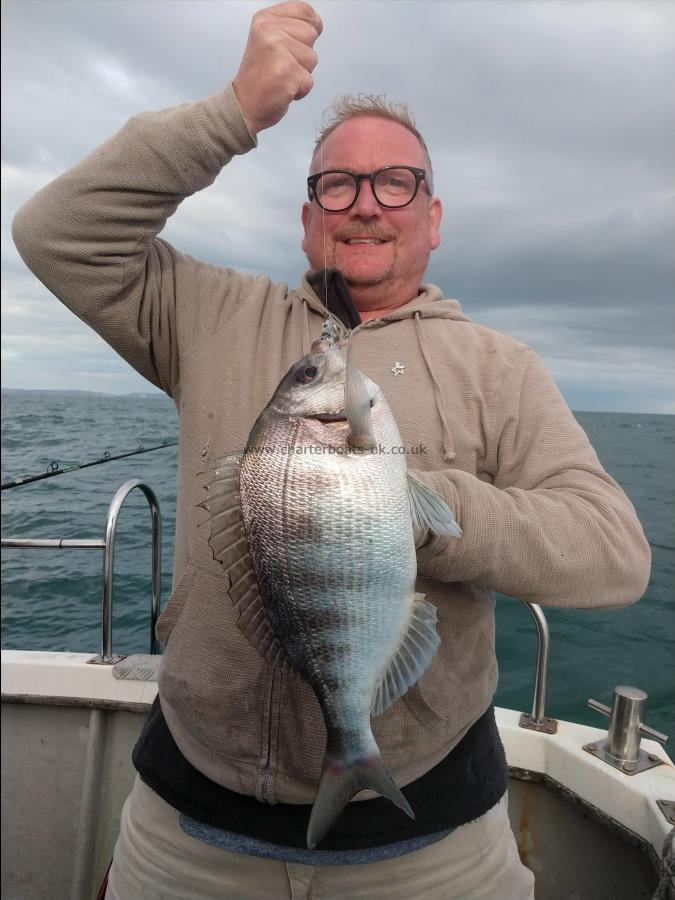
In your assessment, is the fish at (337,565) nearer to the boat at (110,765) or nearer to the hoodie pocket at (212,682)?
the hoodie pocket at (212,682)

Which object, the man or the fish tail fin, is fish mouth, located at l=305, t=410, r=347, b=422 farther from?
the fish tail fin

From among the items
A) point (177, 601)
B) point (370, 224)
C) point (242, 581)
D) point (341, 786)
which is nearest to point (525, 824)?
point (341, 786)

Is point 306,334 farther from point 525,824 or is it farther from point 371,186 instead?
point 525,824

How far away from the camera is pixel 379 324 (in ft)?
7.00

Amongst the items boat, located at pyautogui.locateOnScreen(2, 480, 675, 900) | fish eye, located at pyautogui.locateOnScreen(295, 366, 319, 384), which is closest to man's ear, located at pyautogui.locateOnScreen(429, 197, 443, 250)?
fish eye, located at pyautogui.locateOnScreen(295, 366, 319, 384)

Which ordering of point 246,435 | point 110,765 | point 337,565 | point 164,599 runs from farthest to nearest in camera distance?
point 164,599
point 110,765
point 246,435
point 337,565

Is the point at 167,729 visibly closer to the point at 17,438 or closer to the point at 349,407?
the point at 349,407

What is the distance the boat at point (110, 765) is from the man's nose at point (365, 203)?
1.84m

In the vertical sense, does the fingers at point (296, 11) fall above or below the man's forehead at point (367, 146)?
above

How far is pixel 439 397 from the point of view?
6.39 feet

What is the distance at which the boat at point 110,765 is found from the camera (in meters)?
2.58

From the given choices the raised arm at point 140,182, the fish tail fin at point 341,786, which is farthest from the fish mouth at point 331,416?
the fish tail fin at point 341,786

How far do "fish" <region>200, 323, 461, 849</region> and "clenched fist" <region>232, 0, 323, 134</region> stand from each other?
87 centimetres

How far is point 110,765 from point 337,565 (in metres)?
2.49
